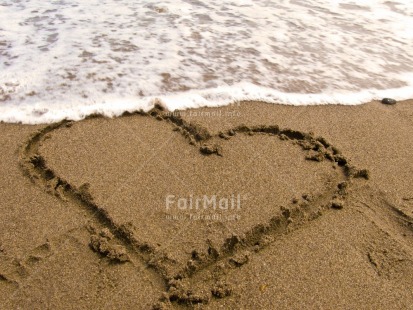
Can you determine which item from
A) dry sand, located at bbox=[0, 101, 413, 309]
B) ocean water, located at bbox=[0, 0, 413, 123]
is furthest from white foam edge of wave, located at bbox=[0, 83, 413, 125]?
dry sand, located at bbox=[0, 101, 413, 309]

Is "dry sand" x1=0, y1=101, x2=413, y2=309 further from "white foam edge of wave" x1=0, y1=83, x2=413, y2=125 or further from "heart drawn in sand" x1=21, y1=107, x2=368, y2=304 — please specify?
"white foam edge of wave" x1=0, y1=83, x2=413, y2=125

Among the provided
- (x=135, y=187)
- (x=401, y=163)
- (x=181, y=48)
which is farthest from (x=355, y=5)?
(x=135, y=187)

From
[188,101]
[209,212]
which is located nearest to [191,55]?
[188,101]

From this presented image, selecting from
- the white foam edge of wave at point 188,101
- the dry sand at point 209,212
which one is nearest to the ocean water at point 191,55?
the white foam edge of wave at point 188,101

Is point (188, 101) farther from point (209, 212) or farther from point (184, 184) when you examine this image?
point (209, 212)

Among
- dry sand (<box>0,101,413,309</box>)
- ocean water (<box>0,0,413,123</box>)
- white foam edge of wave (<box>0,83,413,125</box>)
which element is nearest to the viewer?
dry sand (<box>0,101,413,309</box>)
